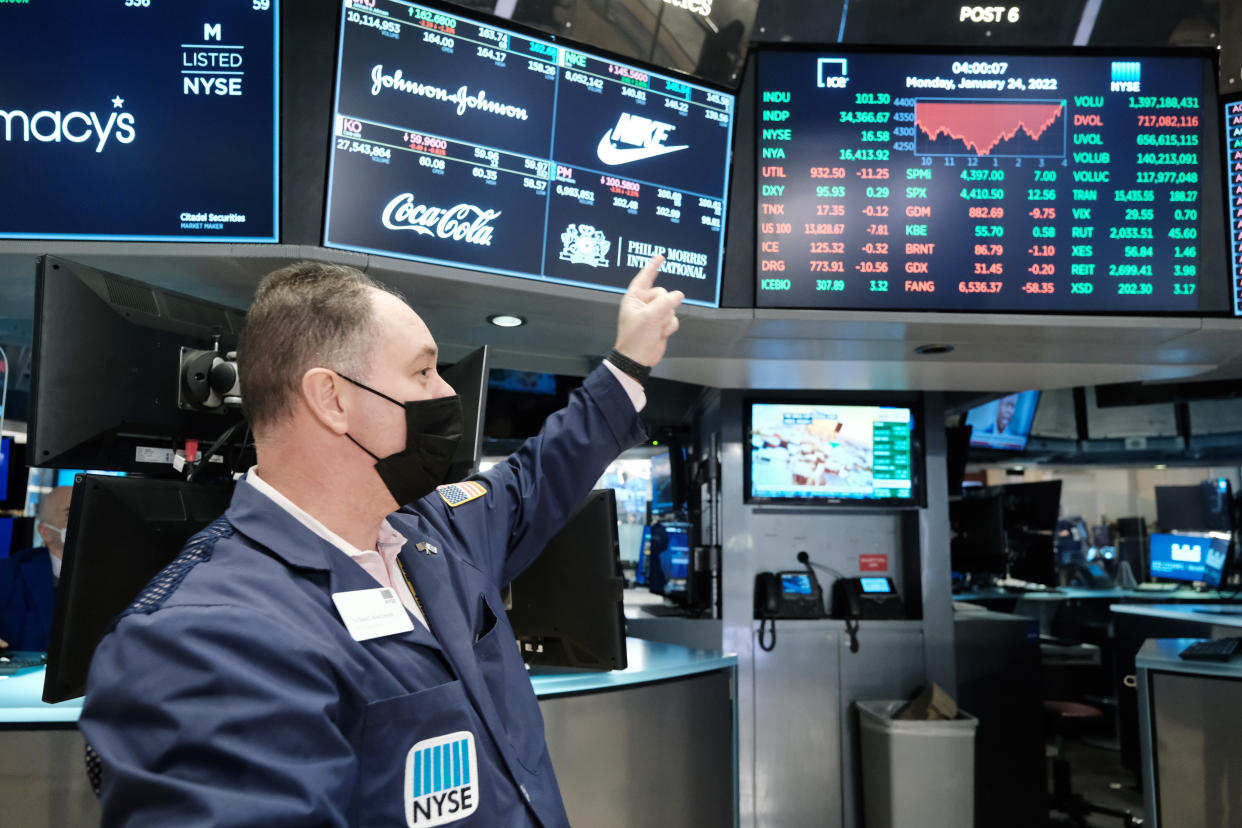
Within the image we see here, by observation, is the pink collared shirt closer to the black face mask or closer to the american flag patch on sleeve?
the black face mask

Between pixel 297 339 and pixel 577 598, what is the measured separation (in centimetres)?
118

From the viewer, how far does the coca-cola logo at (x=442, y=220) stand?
2.29 m

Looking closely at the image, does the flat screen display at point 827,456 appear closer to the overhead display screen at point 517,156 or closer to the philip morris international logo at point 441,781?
the overhead display screen at point 517,156

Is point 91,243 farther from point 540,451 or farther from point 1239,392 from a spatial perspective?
point 1239,392

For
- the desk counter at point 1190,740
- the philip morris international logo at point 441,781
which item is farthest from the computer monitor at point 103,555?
the desk counter at point 1190,740

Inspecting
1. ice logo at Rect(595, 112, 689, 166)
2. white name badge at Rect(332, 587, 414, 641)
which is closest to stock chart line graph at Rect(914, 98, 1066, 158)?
ice logo at Rect(595, 112, 689, 166)

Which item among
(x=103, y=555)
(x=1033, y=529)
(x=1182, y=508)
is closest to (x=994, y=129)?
(x=103, y=555)

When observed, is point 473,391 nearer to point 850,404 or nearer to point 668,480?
point 850,404

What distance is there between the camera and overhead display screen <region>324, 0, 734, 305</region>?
2.27 meters

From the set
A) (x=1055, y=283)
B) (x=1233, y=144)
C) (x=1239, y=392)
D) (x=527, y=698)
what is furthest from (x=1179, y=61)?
(x=1239, y=392)

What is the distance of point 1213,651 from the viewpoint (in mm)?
2979

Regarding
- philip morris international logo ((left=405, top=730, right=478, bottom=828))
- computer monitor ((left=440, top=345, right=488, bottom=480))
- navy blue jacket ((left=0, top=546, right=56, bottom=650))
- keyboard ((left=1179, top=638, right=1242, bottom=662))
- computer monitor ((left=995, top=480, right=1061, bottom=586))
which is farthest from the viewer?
computer monitor ((left=995, top=480, right=1061, bottom=586))

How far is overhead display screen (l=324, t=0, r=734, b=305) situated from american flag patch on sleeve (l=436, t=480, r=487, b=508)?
0.96 metres

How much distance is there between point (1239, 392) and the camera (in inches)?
245
